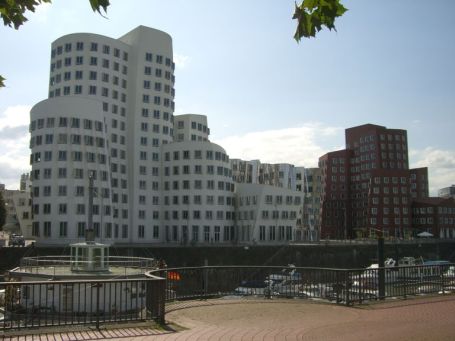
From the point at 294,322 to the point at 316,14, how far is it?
888 cm

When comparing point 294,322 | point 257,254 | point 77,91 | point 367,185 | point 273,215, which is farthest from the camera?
point 367,185

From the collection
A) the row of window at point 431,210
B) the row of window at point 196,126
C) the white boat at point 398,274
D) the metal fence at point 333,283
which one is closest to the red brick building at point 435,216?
the row of window at point 431,210

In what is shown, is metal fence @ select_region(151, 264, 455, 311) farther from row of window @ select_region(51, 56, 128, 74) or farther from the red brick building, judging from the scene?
the red brick building

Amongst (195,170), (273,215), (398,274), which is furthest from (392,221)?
(398,274)

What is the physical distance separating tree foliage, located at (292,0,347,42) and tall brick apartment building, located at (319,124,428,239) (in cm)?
12596

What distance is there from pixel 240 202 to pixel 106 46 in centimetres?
3798

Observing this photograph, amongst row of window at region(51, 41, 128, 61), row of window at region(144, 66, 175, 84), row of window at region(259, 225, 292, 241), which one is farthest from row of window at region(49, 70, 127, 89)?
row of window at region(259, 225, 292, 241)

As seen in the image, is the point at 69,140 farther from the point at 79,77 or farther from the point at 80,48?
the point at 80,48

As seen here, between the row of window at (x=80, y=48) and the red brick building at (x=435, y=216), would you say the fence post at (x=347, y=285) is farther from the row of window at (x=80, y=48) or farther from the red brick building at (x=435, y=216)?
the red brick building at (x=435, y=216)

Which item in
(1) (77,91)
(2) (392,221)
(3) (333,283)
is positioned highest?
(1) (77,91)

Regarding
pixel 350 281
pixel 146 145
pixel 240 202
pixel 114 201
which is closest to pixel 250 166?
pixel 240 202

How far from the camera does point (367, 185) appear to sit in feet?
441

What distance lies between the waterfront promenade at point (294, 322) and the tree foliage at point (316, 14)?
23.1 feet

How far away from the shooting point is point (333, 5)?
5.46m
